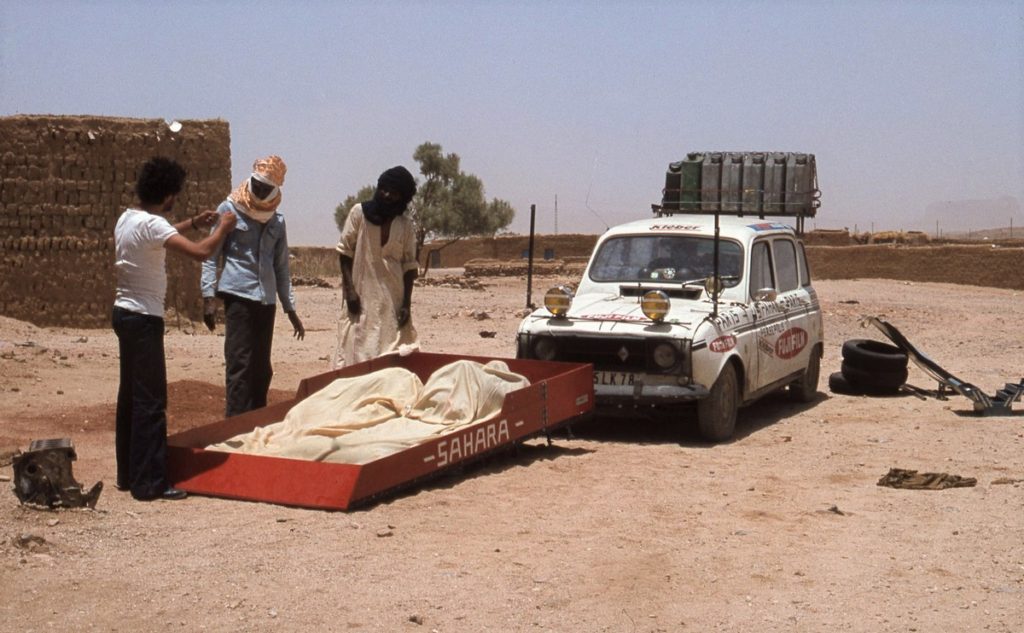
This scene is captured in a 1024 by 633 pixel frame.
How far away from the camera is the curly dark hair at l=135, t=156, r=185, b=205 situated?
23.3 ft

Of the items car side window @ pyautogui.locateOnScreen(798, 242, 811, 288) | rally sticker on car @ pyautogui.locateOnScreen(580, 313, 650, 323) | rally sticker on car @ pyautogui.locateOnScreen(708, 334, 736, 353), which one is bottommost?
rally sticker on car @ pyautogui.locateOnScreen(708, 334, 736, 353)

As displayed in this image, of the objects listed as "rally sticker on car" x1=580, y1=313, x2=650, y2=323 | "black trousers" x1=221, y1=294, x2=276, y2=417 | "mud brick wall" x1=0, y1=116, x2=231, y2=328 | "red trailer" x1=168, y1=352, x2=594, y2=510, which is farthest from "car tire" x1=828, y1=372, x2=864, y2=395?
"mud brick wall" x1=0, y1=116, x2=231, y2=328

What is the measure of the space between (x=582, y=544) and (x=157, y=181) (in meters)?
2.95

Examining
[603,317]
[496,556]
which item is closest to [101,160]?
[603,317]

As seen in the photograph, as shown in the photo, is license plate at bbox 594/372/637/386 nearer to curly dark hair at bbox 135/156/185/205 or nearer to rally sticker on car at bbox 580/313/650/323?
rally sticker on car at bbox 580/313/650/323

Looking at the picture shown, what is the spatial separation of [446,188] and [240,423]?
44.9 m

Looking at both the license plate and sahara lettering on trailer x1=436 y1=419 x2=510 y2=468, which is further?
the license plate

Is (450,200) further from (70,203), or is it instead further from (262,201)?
(262,201)

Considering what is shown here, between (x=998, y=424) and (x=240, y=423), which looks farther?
(x=998, y=424)

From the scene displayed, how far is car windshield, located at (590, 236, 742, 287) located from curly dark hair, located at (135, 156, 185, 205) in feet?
15.2

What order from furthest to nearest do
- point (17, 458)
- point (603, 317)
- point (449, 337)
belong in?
point (449, 337), point (603, 317), point (17, 458)

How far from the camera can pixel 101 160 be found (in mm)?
16922

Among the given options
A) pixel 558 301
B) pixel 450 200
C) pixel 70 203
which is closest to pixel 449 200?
pixel 450 200

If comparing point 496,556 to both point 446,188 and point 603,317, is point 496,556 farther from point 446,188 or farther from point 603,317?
point 446,188
